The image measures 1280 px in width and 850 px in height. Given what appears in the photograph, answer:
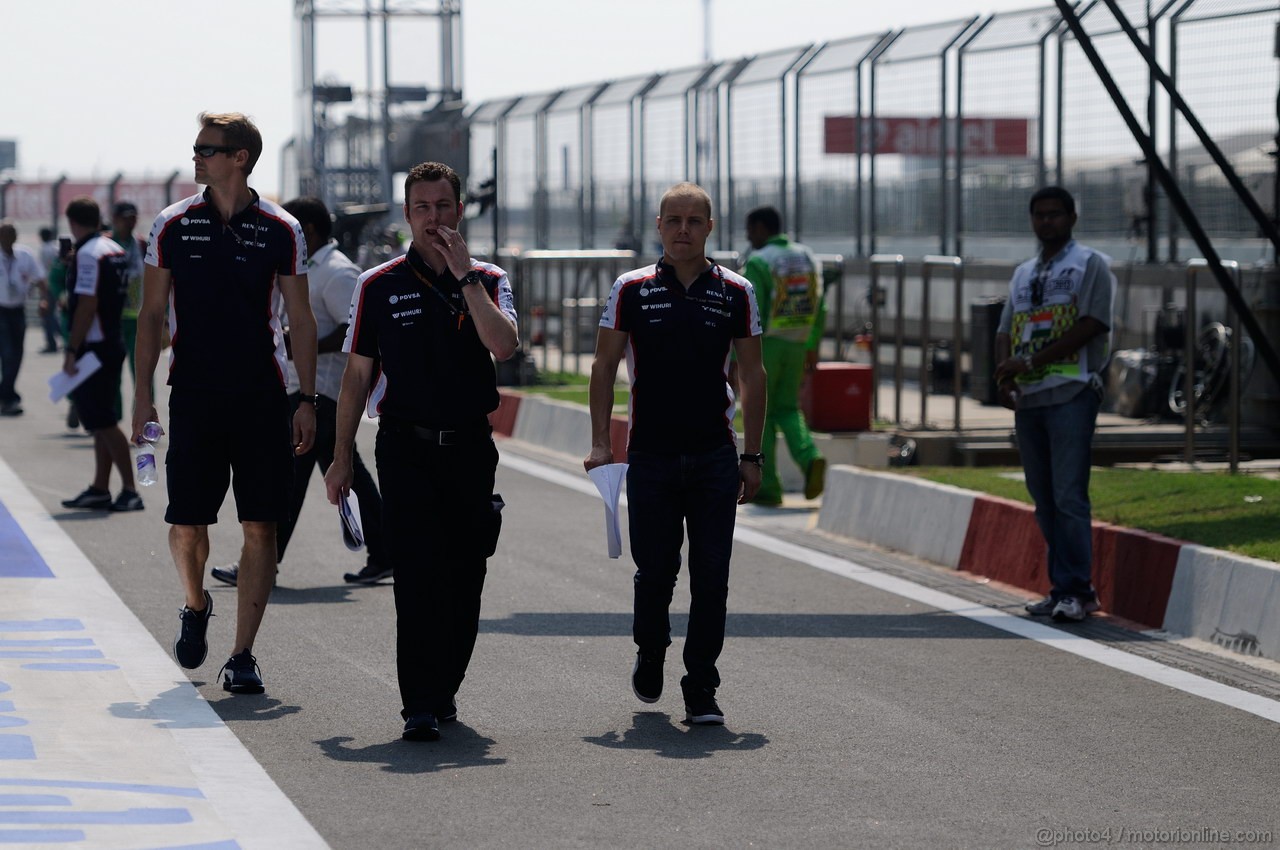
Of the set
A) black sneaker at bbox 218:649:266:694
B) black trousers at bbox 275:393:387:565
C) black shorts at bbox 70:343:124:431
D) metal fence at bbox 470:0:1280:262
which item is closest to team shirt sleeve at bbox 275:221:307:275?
black sneaker at bbox 218:649:266:694

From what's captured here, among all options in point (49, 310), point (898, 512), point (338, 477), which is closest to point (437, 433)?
point (338, 477)

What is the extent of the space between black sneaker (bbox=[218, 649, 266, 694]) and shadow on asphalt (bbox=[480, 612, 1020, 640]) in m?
1.60

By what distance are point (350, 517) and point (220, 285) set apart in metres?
0.90

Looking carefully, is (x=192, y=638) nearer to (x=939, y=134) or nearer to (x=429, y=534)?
(x=429, y=534)

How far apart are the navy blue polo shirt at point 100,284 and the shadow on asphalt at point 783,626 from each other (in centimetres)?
511

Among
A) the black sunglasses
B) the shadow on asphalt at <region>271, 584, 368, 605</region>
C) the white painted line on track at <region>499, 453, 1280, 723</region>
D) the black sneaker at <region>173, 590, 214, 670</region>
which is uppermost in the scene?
the black sunglasses

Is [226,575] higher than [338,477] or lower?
lower

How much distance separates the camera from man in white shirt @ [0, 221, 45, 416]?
2080cm

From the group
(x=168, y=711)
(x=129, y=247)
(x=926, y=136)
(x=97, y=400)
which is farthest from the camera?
(x=926, y=136)

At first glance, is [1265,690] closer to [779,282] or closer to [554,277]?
[779,282]

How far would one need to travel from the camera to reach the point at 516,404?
19.5 metres

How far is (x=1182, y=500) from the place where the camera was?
10.8 metres

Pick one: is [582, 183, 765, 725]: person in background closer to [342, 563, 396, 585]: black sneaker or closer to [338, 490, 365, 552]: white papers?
[338, 490, 365, 552]: white papers

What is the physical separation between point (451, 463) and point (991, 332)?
32.6 ft
